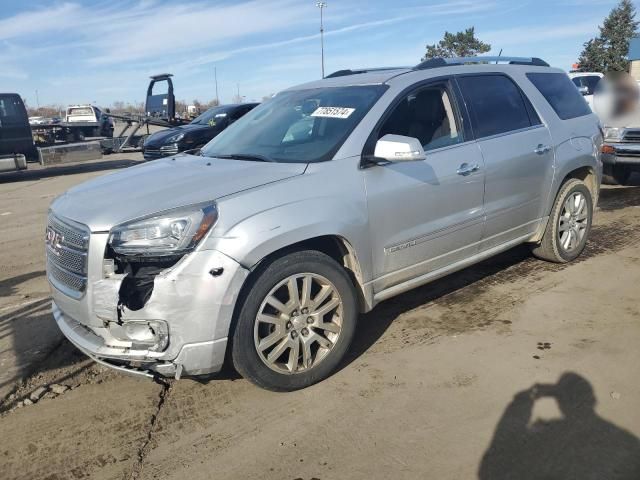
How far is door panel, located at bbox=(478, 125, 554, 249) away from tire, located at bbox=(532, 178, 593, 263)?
307 mm

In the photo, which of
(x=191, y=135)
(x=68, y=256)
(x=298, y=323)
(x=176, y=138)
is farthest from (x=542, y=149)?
(x=176, y=138)

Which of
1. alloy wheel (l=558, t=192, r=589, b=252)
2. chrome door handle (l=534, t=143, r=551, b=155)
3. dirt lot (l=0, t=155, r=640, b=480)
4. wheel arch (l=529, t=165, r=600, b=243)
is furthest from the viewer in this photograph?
alloy wheel (l=558, t=192, r=589, b=252)

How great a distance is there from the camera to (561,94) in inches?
201

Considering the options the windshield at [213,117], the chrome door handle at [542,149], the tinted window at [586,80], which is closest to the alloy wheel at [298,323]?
the chrome door handle at [542,149]

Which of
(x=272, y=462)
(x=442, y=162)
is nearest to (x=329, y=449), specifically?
(x=272, y=462)

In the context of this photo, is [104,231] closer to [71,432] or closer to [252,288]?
[252,288]

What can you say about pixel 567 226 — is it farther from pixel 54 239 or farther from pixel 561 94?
pixel 54 239

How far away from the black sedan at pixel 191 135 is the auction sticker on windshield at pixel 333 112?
8713mm

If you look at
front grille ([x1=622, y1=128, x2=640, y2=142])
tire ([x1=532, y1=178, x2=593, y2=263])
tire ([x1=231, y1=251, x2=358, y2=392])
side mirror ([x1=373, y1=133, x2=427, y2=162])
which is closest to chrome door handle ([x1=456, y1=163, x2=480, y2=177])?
side mirror ([x1=373, y1=133, x2=427, y2=162])

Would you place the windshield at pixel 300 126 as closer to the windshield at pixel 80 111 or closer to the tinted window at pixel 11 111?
the tinted window at pixel 11 111

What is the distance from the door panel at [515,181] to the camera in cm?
417

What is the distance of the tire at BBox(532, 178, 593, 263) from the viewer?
16.3 feet

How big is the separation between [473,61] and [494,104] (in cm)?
49

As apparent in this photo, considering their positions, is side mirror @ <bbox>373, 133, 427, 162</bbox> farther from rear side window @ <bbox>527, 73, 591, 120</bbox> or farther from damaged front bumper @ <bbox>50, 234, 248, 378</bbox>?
rear side window @ <bbox>527, 73, 591, 120</bbox>
